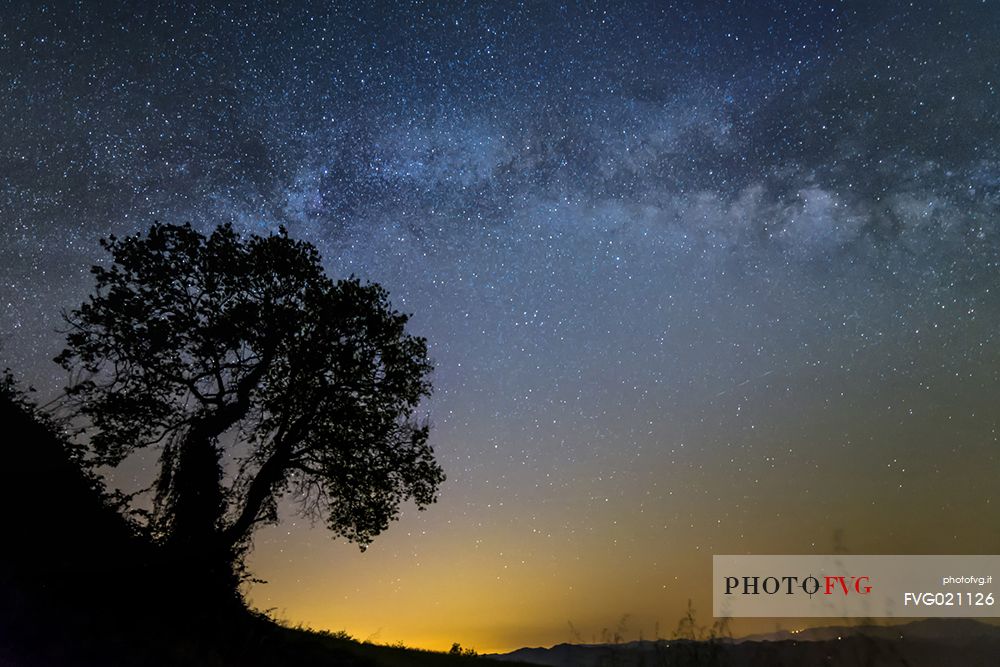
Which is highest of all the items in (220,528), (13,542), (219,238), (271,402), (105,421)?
(219,238)

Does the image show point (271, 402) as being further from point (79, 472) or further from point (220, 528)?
point (79, 472)

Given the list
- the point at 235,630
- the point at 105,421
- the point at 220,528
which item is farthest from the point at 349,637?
the point at 105,421

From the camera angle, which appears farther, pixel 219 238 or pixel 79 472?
pixel 219 238

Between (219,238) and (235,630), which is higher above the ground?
(219,238)

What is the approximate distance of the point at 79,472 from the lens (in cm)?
1761

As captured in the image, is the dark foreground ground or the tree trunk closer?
the dark foreground ground

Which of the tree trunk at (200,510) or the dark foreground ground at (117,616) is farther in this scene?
the tree trunk at (200,510)

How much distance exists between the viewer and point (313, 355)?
20.1 metres

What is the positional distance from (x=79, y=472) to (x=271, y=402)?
518cm

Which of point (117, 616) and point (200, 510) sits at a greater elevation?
point (200, 510)

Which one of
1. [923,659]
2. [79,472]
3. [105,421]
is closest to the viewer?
[923,659]

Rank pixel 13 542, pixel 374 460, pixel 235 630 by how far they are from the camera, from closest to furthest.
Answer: pixel 13 542
pixel 235 630
pixel 374 460

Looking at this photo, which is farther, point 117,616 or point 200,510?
point 200,510

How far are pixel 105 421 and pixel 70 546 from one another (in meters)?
5.74
